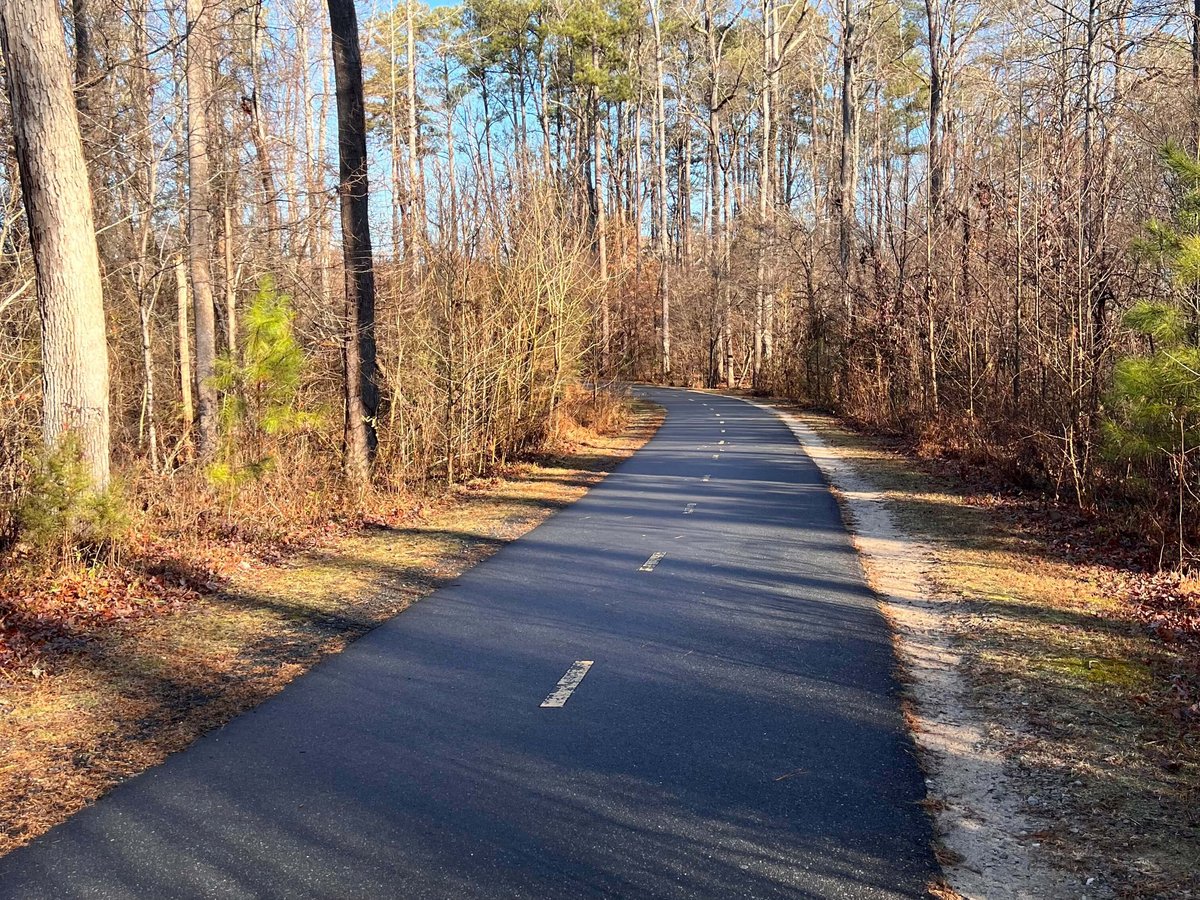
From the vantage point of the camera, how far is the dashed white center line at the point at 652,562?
1034cm

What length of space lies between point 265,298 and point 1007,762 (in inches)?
402

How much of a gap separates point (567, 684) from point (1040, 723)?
2.98 m

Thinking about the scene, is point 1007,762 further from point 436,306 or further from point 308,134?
point 308,134

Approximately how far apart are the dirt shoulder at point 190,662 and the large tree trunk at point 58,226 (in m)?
2.15

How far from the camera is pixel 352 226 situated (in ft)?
51.3

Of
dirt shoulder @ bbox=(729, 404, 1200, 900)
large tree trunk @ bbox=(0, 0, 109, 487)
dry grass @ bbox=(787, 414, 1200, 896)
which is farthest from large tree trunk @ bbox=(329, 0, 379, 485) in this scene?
dry grass @ bbox=(787, 414, 1200, 896)

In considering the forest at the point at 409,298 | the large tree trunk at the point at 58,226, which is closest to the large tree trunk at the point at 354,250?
the forest at the point at 409,298

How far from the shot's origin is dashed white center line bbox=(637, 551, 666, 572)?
10336 mm

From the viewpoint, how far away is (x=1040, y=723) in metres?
6.01

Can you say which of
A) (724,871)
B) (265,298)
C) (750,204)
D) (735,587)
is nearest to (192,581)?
(265,298)

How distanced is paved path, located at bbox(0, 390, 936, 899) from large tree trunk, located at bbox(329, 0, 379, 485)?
658 centimetres

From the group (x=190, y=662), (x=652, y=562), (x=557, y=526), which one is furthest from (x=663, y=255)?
(x=190, y=662)

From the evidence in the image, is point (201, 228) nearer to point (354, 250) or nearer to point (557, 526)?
point (354, 250)

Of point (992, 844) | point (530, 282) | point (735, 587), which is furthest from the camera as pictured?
point (530, 282)
